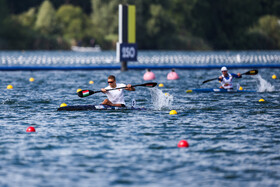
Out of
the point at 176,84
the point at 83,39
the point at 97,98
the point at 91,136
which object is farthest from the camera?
the point at 83,39

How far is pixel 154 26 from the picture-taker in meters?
84.0

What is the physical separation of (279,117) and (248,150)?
5.29m

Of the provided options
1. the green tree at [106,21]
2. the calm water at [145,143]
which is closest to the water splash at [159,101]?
the calm water at [145,143]

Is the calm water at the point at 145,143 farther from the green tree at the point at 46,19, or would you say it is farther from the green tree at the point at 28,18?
the green tree at the point at 28,18

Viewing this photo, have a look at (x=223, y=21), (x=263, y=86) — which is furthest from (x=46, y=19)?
(x=263, y=86)

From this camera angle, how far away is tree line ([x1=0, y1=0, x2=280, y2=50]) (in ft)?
279

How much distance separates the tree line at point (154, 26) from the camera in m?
85.1

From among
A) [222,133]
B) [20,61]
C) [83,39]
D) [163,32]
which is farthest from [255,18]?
[222,133]

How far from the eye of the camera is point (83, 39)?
93562 mm

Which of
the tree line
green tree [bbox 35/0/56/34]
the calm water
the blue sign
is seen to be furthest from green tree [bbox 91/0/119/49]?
the calm water

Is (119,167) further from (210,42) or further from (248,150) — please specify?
(210,42)

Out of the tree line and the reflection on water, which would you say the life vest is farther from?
the tree line

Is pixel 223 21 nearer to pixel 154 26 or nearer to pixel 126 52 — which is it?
pixel 154 26

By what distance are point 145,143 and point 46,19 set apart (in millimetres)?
80111
